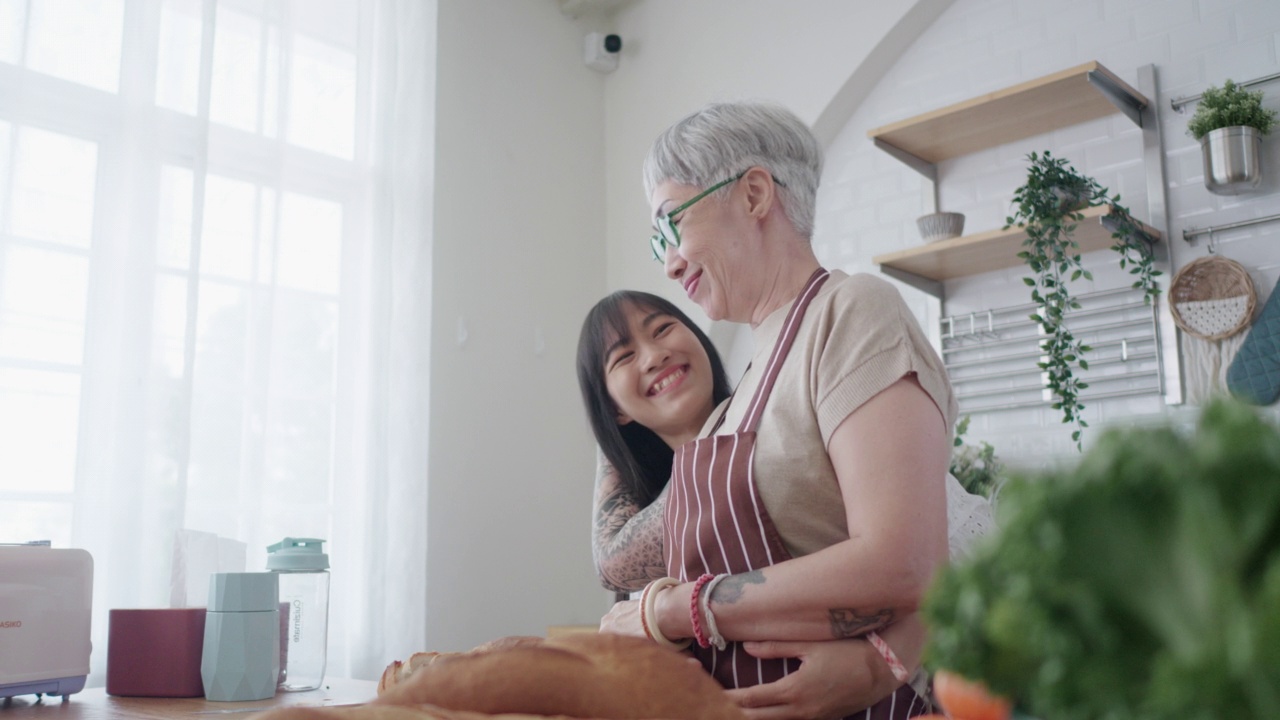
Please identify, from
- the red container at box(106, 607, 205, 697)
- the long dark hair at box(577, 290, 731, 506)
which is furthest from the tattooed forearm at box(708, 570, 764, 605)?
the red container at box(106, 607, 205, 697)

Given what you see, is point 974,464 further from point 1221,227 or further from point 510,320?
point 510,320

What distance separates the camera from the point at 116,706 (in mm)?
1494

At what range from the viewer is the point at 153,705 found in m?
1.48

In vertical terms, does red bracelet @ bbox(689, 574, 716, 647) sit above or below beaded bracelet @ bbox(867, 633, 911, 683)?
above

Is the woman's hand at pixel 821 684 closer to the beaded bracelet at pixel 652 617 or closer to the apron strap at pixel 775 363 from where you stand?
the beaded bracelet at pixel 652 617

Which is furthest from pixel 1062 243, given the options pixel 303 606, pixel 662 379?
pixel 303 606

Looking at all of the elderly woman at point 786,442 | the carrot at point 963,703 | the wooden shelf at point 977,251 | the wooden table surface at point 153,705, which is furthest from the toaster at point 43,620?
the wooden shelf at point 977,251

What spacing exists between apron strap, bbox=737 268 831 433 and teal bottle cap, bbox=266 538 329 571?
2.76 ft

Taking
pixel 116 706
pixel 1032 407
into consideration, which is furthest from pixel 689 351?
pixel 1032 407

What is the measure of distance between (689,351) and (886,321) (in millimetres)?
622

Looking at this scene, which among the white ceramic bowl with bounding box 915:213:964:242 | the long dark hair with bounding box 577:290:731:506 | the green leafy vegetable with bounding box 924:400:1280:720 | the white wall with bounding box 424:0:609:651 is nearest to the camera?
the green leafy vegetable with bounding box 924:400:1280:720

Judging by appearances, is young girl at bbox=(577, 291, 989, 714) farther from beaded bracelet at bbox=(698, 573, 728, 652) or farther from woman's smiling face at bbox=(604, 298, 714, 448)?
beaded bracelet at bbox=(698, 573, 728, 652)

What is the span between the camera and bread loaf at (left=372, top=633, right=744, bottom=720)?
37 centimetres

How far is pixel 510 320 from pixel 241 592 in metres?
2.66
